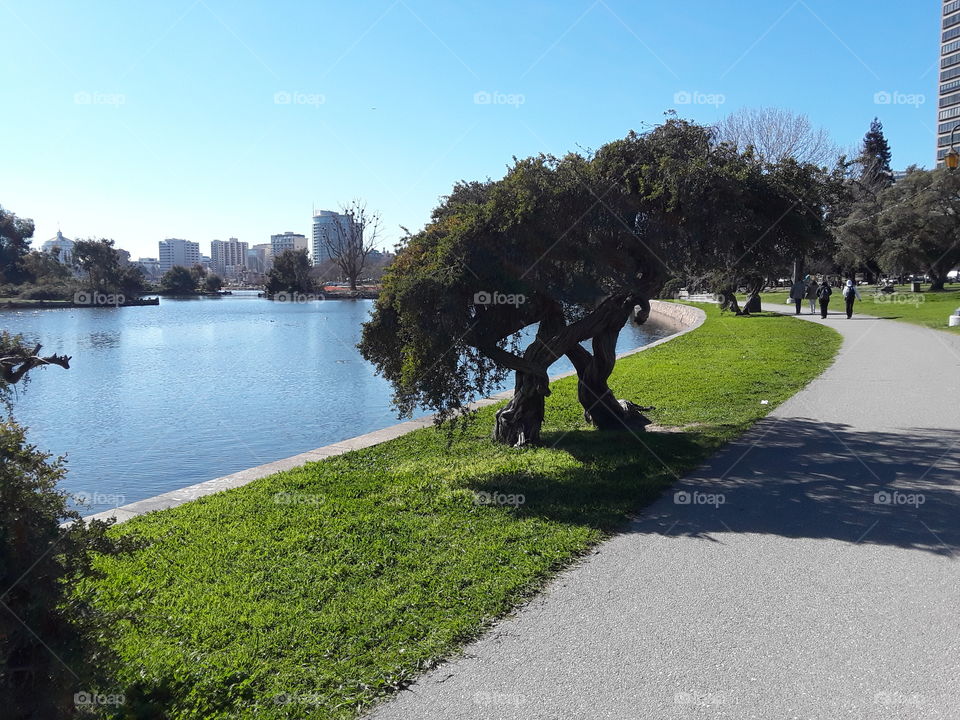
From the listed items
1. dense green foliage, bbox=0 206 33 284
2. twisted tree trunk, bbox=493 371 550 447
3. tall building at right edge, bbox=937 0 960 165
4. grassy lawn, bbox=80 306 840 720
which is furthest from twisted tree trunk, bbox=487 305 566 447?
tall building at right edge, bbox=937 0 960 165

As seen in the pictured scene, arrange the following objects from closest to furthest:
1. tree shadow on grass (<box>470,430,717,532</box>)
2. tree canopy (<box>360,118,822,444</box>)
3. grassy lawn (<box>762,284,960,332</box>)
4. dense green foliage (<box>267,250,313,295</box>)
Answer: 1. tree shadow on grass (<box>470,430,717,532</box>)
2. tree canopy (<box>360,118,822,444</box>)
3. grassy lawn (<box>762,284,960,332</box>)
4. dense green foliage (<box>267,250,313,295</box>)

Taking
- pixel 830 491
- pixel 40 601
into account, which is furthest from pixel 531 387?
pixel 40 601

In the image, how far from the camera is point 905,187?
4388 cm

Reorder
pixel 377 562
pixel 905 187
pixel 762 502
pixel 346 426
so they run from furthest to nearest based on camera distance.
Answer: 1. pixel 905 187
2. pixel 346 426
3. pixel 762 502
4. pixel 377 562

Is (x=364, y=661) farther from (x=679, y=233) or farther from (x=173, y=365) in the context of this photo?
(x=173, y=365)

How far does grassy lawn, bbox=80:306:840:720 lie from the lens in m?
3.91

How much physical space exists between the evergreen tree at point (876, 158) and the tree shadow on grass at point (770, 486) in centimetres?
5732

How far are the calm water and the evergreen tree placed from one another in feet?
138

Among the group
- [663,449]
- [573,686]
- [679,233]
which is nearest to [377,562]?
[573,686]

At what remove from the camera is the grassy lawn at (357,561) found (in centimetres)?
391

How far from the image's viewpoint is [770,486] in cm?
738

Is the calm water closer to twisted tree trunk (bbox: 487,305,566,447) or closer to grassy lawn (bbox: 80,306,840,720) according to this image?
grassy lawn (bbox: 80,306,840,720)

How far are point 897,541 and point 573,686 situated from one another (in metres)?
3.37

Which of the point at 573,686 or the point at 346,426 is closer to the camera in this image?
the point at 573,686
